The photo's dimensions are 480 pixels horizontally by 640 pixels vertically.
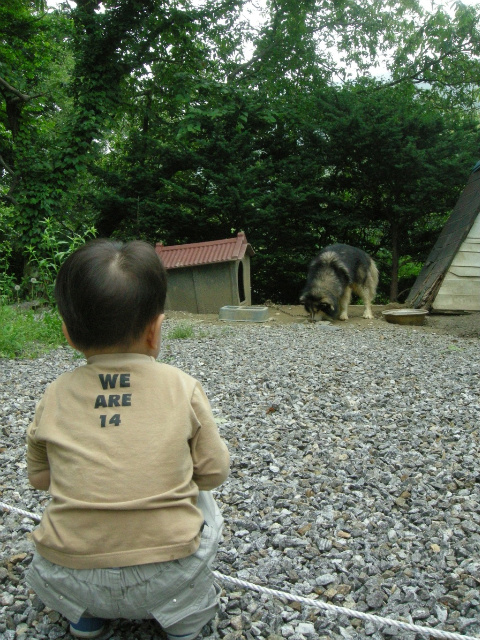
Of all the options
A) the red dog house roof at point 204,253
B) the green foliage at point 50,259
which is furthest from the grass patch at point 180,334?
the red dog house roof at point 204,253

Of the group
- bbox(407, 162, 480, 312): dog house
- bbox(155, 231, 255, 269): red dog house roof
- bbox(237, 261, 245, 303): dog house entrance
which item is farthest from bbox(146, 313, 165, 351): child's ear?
bbox(407, 162, 480, 312): dog house

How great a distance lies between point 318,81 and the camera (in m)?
15.2

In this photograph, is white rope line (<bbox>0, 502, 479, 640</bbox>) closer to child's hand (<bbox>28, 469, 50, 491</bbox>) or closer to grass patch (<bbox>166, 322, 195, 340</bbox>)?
child's hand (<bbox>28, 469, 50, 491</bbox>)

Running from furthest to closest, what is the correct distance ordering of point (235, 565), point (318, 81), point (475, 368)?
point (318, 81), point (475, 368), point (235, 565)

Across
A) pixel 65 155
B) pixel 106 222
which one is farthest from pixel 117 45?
pixel 106 222

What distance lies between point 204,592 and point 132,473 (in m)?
0.39

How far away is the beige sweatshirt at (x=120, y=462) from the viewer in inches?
51.3

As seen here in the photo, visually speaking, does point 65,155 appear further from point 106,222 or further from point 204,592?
point 204,592

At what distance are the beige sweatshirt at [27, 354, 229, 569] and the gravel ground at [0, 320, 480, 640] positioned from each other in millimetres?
438

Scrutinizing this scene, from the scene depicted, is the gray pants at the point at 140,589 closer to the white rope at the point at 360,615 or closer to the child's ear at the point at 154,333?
the white rope at the point at 360,615

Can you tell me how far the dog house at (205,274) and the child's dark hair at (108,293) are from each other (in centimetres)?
767

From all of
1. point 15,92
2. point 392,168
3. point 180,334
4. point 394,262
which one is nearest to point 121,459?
point 180,334

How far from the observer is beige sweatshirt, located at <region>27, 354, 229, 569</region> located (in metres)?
1.30

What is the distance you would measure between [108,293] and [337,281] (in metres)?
7.91
